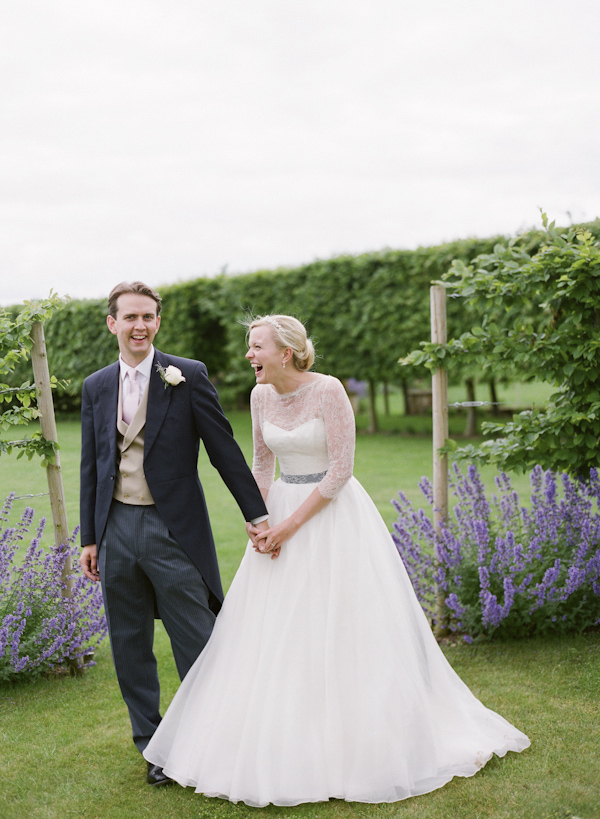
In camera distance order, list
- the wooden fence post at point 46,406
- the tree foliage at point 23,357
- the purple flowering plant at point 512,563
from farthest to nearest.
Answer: the purple flowering plant at point 512,563 < the wooden fence post at point 46,406 < the tree foliage at point 23,357

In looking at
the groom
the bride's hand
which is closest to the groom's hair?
the groom

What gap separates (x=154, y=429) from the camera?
9.35 ft

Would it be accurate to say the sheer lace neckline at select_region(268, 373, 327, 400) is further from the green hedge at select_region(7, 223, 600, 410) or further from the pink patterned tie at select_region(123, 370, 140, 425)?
the green hedge at select_region(7, 223, 600, 410)

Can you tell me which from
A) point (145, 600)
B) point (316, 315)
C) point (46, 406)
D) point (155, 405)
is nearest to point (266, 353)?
point (155, 405)

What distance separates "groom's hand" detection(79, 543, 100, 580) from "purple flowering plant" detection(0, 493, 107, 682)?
1079mm

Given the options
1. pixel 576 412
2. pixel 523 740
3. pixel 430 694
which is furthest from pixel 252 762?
pixel 576 412

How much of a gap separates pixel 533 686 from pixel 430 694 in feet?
3.29

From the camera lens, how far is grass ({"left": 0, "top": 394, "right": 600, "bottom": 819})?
2.70 meters

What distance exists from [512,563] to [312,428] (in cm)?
206

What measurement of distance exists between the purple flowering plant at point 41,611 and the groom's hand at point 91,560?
1.08 m

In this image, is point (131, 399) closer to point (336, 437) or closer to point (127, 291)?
point (127, 291)

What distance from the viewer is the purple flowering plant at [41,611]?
4.00 meters

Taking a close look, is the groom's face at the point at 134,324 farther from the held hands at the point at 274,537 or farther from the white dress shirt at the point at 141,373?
the held hands at the point at 274,537

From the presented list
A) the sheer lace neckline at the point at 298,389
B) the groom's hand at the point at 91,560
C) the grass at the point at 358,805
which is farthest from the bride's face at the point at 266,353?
the grass at the point at 358,805
